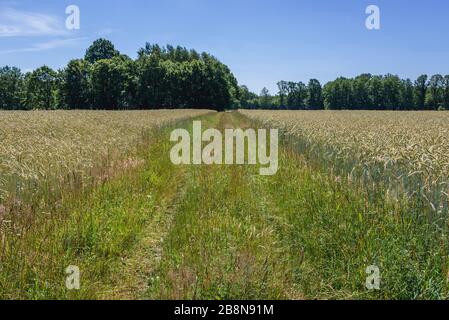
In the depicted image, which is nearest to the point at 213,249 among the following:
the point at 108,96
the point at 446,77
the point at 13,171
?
the point at 13,171

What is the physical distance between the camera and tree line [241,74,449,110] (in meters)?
130

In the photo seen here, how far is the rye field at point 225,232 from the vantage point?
4254mm

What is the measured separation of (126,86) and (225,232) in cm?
8761

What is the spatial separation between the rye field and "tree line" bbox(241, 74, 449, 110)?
137m

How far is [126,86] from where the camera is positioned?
86.9 m

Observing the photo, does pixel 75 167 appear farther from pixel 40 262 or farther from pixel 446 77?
pixel 446 77

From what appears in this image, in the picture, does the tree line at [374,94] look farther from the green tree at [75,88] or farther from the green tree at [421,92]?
the green tree at [75,88]

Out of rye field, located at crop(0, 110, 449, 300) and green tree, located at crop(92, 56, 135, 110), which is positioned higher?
green tree, located at crop(92, 56, 135, 110)

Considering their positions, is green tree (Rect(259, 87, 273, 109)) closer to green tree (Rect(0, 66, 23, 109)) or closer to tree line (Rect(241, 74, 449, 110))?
tree line (Rect(241, 74, 449, 110))

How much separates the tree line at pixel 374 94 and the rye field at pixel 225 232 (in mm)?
136695

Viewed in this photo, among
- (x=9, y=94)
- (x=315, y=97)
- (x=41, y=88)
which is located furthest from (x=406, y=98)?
(x=9, y=94)

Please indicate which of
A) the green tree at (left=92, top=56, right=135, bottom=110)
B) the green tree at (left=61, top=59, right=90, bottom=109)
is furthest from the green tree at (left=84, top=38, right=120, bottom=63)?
the green tree at (left=92, top=56, right=135, bottom=110)

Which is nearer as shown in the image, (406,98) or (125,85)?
(125,85)

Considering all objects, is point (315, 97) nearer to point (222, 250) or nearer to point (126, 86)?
point (126, 86)
